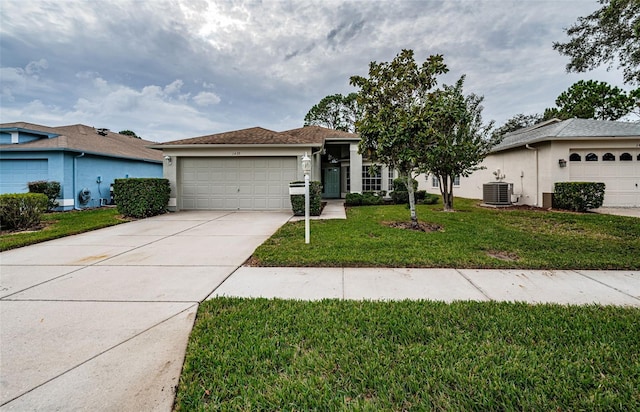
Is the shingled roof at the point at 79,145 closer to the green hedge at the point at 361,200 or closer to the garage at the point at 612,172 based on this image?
the green hedge at the point at 361,200

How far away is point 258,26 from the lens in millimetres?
11289

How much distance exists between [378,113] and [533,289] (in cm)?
509

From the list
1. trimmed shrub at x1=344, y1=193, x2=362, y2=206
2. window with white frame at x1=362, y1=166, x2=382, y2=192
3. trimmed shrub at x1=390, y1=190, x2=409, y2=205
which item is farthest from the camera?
window with white frame at x1=362, y1=166, x2=382, y2=192

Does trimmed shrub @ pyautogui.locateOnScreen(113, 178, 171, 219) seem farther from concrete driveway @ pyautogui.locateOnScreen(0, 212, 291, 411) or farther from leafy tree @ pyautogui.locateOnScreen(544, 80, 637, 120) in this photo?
leafy tree @ pyautogui.locateOnScreen(544, 80, 637, 120)

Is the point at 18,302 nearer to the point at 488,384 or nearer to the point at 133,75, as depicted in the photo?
the point at 488,384

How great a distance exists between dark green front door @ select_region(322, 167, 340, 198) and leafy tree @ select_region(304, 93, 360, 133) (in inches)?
627

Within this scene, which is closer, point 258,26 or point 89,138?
point 258,26

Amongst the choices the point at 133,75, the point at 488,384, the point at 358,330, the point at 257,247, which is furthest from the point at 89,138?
the point at 488,384

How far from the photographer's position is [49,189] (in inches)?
442

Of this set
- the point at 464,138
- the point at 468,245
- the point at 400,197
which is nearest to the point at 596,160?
the point at 464,138

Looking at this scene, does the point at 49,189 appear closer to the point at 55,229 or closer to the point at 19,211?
the point at 19,211

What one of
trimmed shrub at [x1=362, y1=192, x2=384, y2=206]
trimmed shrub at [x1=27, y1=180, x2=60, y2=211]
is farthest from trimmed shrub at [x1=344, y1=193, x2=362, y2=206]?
trimmed shrub at [x1=27, y1=180, x2=60, y2=211]

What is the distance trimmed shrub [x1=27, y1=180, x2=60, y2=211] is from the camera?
36.2ft

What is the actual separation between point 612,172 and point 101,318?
Result: 1677 centimetres
